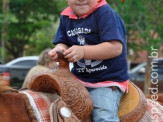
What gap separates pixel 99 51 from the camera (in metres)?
3.37

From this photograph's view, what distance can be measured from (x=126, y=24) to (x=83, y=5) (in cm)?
547

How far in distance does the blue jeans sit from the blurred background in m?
0.75

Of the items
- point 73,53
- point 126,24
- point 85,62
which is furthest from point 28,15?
point 73,53

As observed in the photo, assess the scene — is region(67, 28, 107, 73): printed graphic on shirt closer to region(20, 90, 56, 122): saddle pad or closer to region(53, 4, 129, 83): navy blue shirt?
region(53, 4, 129, 83): navy blue shirt

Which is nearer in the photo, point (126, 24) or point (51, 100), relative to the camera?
point (51, 100)

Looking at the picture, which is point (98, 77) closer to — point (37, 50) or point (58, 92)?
point (58, 92)

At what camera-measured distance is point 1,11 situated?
19062 mm

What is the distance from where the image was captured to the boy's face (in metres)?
3.45

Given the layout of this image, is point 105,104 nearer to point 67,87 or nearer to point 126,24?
point 67,87

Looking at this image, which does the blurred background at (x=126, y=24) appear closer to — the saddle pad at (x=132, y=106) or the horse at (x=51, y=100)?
the horse at (x=51, y=100)

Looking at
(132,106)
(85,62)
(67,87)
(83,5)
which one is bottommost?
(132,106)

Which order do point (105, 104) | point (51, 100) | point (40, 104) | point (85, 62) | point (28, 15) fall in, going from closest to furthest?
point (40, 104)
point (51, 100)
point (105, 104)
point (85, 62)
point (28, 15)

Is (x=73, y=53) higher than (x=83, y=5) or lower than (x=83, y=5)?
lower

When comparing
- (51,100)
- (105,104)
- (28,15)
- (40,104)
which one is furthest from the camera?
(28,15)
